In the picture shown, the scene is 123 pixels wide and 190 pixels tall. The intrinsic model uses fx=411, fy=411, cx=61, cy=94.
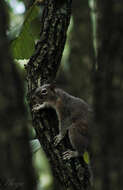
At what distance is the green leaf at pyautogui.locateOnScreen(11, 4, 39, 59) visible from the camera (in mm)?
3865

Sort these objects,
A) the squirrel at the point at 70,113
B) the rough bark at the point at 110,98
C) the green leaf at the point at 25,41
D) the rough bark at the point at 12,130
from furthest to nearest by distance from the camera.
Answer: the squirrel at the point at 70,113, the green leaf at the point at 25,41, the rough bark at the point at 110,98, the rough bark at the point at 12,130

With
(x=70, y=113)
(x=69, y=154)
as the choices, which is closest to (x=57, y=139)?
(x=69, y=154)

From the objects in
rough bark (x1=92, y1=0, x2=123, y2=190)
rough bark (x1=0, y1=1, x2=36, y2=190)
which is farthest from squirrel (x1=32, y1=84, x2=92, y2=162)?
rough bark (x1=0, y1=1, x2=36, y2=190)

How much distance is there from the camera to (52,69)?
3.91 metres

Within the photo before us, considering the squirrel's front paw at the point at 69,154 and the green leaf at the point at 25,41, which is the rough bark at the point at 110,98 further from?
the squirrel's front paw at the point at 69,154

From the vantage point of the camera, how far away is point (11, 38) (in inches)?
147

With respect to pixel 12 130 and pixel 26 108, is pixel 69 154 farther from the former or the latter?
pixel 12 130

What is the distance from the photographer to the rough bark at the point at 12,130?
1519mm

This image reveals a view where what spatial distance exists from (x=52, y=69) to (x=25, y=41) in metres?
0.37

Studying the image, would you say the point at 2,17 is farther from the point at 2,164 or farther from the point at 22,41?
the point at 22,41

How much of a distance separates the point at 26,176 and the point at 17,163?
62mm

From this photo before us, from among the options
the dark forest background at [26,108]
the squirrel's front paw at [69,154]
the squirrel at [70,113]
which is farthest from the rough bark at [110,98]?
the squirrel at [70,113]

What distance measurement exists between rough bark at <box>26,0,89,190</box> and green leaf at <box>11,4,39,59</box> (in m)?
0.07

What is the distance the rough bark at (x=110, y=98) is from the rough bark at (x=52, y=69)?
85 cm
